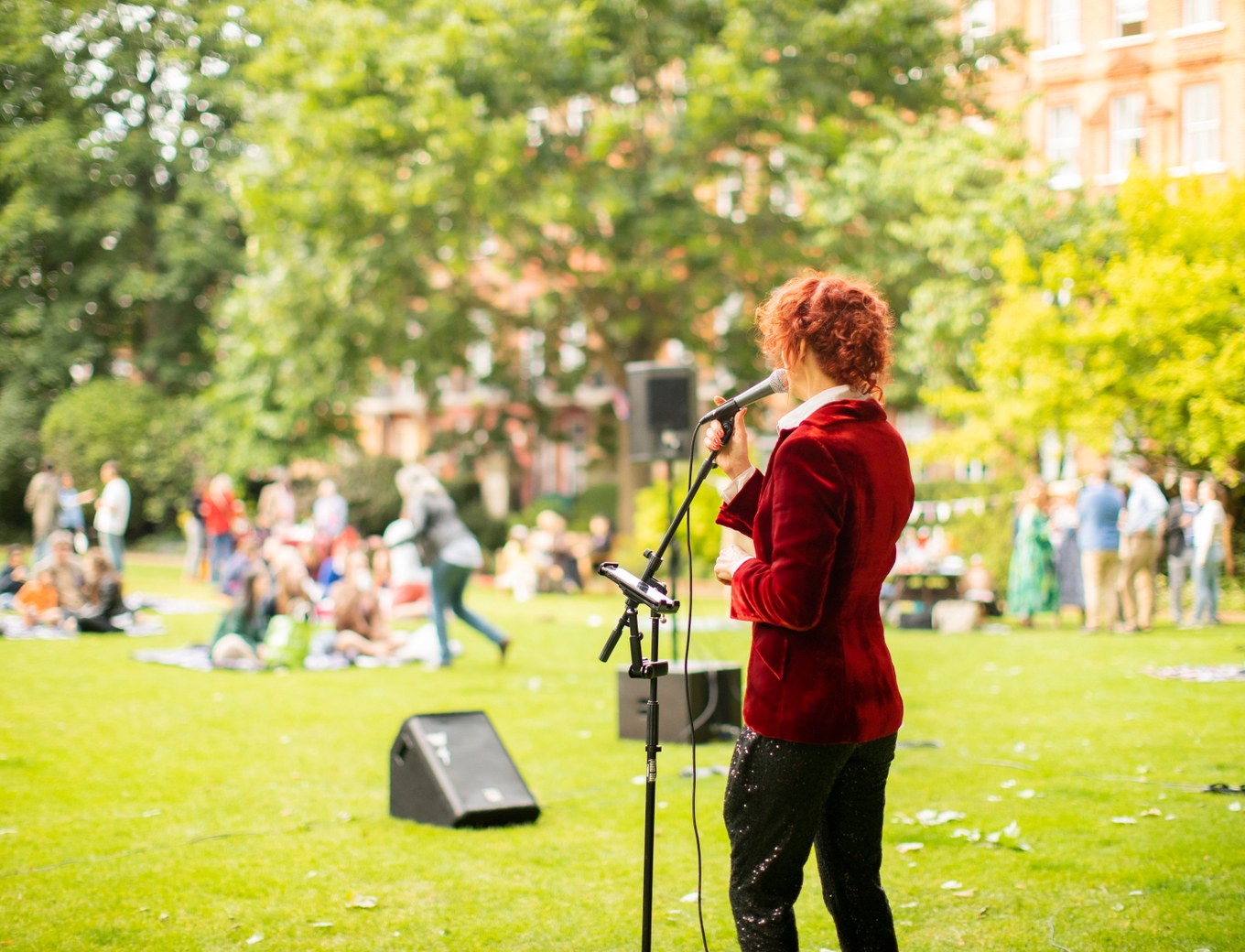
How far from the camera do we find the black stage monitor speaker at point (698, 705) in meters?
7.56

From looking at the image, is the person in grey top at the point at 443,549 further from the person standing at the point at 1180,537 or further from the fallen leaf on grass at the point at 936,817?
the person standing at the point at 1180,537

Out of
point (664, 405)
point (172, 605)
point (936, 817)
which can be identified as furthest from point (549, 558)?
point (936, 817)

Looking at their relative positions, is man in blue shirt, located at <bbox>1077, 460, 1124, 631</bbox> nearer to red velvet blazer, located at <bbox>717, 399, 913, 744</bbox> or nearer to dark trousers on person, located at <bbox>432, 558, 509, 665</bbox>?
dark trousers on person, located at <bbox>432, 558, 509, 665</bbox>

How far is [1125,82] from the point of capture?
967 inches

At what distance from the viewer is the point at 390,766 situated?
6043 mm

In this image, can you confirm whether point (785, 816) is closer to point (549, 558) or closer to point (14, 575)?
point (14, 575)

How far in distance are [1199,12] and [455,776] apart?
698 inches

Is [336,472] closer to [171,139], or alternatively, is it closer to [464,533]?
[171,139]

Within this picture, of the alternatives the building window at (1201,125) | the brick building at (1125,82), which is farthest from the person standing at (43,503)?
the building window at (1201,125)

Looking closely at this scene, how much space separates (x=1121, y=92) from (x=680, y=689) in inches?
891

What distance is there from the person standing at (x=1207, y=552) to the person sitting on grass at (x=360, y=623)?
10.8 metres

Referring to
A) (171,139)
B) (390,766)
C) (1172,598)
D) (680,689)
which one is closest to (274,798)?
(390,766)

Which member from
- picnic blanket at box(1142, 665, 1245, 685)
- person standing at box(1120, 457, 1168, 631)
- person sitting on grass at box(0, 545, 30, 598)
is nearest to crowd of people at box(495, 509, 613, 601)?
person sitting on grass at box(0, 545, 30, 598)

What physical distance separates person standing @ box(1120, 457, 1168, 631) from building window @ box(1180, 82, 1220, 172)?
5931mm
